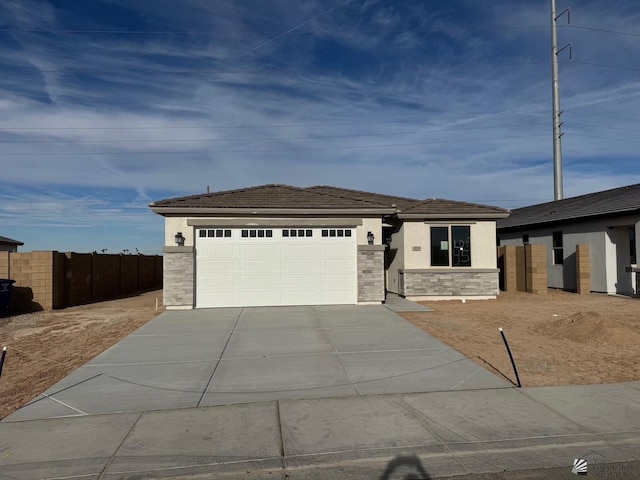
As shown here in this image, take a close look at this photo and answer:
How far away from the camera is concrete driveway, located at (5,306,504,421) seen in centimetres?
631

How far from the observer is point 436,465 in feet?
14.3

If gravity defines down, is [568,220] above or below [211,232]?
above

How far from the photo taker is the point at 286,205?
14.9 m

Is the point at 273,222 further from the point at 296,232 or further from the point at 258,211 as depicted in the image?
the point at 296,232

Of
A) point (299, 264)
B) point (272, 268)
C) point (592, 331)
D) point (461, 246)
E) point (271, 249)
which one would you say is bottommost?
point (592, 331)

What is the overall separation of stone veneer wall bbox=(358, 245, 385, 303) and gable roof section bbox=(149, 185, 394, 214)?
1.35m

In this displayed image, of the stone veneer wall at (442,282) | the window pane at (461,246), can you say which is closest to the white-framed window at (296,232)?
the stone veneer wall at (442,282)

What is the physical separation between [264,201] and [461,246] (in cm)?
762

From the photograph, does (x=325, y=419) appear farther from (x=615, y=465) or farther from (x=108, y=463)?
(x=615, y=465)

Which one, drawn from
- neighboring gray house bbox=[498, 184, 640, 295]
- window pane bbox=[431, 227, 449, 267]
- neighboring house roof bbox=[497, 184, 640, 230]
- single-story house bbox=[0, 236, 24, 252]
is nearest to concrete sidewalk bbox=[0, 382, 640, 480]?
window pane bbox=[431, 227, 449, 267]

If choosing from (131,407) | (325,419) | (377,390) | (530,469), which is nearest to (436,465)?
(530,469)

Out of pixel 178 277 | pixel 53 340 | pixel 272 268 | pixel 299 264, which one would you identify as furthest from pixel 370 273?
pixel 53 340

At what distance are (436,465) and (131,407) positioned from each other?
12.8ft

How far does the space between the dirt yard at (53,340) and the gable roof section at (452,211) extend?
972cm
